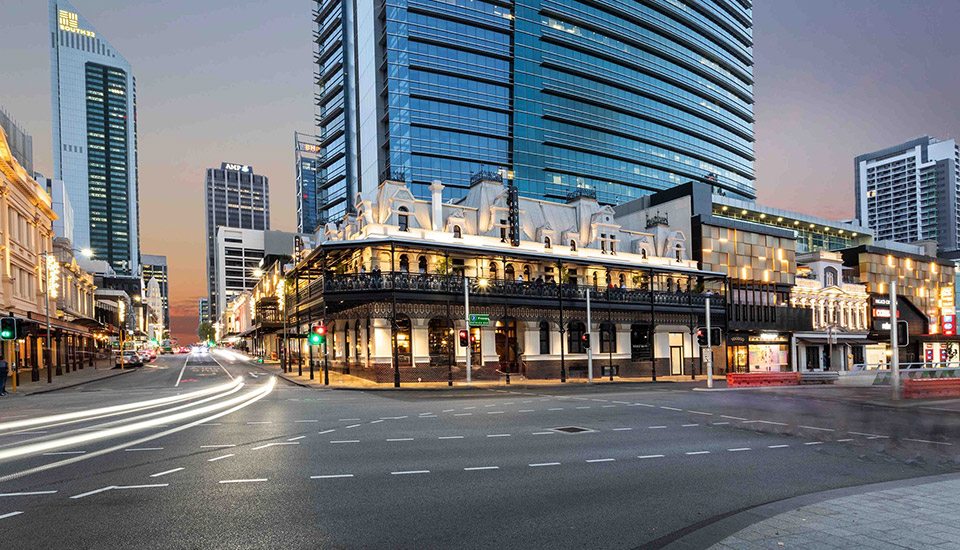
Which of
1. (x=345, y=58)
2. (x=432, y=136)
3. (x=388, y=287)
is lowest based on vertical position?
(x=388, y=287)

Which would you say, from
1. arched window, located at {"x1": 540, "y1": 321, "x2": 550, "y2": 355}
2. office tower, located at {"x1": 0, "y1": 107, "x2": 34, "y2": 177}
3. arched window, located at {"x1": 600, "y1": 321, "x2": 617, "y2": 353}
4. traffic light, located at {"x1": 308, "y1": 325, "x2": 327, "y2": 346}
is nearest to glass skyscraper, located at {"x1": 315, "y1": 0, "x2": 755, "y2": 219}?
arched window, located at {"x1": 540, "y1": 321, "x2": 550, "y2": 355}

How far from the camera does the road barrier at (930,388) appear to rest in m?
24.7

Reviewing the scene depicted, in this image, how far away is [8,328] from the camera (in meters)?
26.6

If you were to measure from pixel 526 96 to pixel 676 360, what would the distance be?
5795 centimetres

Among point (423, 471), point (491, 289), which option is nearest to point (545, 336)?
point (491, 289)

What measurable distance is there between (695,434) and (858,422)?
21.7 ft

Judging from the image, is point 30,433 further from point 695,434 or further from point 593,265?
point 593,265

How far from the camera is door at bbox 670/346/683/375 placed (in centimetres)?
4927

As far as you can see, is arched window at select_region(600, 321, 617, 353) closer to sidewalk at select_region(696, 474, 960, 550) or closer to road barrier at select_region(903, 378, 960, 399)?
road barrier at select_region(903, 378, 960, 399)

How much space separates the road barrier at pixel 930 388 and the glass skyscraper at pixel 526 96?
59531 mm

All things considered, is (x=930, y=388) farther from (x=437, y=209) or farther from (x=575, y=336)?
(x=437, y=209)

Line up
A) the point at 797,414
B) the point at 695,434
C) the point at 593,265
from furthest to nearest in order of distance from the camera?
the point at 593,265 < the point at 797,414 < the point at 695,434

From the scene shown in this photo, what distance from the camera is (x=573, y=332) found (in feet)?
146

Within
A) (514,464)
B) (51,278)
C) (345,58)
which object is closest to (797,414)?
(514,464)
